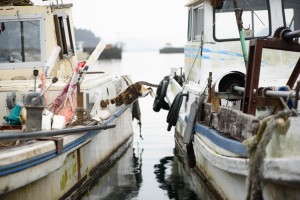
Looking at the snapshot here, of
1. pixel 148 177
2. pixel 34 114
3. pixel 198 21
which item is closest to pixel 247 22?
pixel 198 21

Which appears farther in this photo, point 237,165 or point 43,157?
point 43,157

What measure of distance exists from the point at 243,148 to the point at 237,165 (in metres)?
0.27

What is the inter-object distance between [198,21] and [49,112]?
4.75m

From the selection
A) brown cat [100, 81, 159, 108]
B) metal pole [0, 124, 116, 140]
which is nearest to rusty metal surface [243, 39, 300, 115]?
metal pole [0, 124, 116, 140]

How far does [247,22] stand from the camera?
10680 mm

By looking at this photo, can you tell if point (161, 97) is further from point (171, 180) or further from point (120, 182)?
point (120, 182)

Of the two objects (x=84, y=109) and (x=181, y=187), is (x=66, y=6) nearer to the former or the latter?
(x=84, y=109)

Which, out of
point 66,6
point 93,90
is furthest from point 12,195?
point 66,6

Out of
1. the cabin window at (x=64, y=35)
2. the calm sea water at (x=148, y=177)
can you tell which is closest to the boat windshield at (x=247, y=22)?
the calm sea water at (x=148, y=177)

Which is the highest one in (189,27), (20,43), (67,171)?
(189,27)

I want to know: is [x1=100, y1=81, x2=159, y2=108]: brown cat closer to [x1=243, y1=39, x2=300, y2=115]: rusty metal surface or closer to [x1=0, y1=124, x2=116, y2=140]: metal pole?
[x1=0, y1=124, x2=116, y2=140]: metal pole

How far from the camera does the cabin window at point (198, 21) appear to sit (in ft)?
37.2

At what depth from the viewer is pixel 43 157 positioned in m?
7.10

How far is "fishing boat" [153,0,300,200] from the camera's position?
5.83 m
